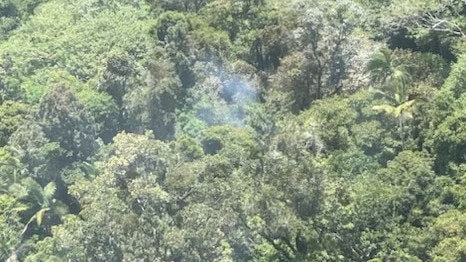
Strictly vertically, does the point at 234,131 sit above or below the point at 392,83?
below

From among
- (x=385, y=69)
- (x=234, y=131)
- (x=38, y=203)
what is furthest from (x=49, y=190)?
(x=385, y=69)

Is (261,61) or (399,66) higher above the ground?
(399,66)

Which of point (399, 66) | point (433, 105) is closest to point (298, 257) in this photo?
point (433, 105)

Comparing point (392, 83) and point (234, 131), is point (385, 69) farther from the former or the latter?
point (234, 131)

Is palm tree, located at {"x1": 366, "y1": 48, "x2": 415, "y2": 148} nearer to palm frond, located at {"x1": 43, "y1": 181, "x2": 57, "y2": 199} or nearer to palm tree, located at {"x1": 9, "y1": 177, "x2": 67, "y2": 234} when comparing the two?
palm frond, located at {"x1": 43, "y1": 181, "x2": 57, "y2": 199}

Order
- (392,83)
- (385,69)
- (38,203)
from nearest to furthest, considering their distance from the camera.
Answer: (392,83) → (385,69) → (38,203)

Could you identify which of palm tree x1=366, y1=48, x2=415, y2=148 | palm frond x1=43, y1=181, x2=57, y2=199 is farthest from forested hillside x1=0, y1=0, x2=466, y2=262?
palm frond x1=43, y1=181, x2=57, y2=199

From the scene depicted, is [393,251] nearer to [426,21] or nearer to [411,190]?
[411,190]
